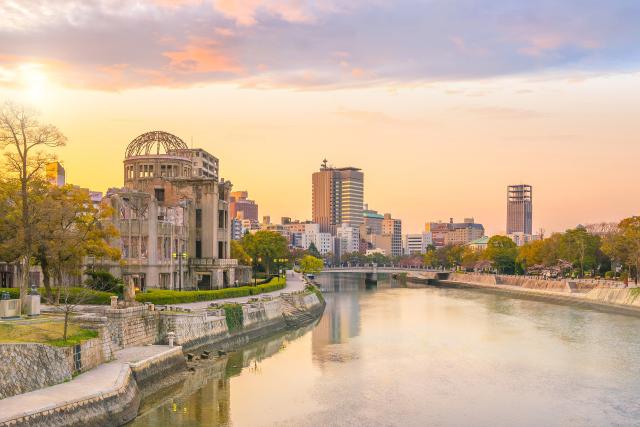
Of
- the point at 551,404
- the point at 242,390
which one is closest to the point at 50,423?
the point at 242,390

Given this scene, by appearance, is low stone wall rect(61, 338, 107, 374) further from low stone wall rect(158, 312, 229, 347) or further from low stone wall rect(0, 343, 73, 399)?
low stone wall rect(158, 312, 229, 347)

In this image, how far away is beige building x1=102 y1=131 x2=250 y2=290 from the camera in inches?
2960

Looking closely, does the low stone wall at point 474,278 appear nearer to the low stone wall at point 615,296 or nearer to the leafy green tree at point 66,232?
the low stone wall at point 615,296

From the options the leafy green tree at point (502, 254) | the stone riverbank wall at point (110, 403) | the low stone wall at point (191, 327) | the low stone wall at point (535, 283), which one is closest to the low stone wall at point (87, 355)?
the stone riverbank wall at point (110, 403)

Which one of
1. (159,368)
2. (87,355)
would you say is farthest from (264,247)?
(87,355)

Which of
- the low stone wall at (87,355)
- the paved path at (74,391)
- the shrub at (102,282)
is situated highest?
the shrub at (102,282)

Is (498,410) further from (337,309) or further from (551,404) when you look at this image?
(337,309)

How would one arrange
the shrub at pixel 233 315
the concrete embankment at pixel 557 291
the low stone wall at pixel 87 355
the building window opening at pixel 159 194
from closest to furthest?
the low stone wall at pixel 87 355 → the shrub at pixel 233 315 → the building window opening at pixel 159 194 → the concrete embankment at pixel 557 291

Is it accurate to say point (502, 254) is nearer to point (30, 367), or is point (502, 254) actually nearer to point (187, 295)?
point (187, 295)

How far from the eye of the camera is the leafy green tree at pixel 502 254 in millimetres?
172250

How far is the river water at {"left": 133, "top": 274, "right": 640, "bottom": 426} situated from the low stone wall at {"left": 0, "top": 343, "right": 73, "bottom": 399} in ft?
16.6

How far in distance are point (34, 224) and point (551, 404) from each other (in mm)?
38259

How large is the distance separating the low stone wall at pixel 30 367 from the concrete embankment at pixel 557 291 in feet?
255

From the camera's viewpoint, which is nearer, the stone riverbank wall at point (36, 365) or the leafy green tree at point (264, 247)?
the stone riverbank wall at point (36, 365)
